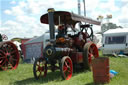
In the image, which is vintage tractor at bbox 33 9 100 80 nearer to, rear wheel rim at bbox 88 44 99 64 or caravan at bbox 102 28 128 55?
rear wheel rim at bbox 88 44 99 64

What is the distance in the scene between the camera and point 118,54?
12.4 m

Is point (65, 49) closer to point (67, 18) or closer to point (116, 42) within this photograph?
point (67, 18)

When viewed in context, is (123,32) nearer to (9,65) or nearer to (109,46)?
(109,46)

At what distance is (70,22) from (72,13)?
4.51 feet

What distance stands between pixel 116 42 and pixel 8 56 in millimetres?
7215

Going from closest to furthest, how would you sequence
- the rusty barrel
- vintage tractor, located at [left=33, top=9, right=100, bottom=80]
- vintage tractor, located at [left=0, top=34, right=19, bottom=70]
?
the rusty barrel, vintage tractor, located at [left=33, top=9, right=100, bottom=80], vintage tractor, located at [left=0, top=34, right=19, bottom=70]

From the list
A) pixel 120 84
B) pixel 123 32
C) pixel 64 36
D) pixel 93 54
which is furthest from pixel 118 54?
pixel 120 84

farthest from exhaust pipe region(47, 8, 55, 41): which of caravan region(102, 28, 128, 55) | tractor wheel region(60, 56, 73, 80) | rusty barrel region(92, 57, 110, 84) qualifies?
caravan region(102, 28, 128, 55)

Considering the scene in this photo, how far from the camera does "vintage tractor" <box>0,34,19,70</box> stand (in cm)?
856

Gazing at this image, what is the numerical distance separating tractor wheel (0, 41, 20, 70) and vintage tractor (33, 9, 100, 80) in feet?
8.31

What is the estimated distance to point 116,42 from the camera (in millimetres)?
12641

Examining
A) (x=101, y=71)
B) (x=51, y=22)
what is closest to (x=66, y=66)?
(x=101, y=71)

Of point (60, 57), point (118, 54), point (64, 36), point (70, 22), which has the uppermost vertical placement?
point (70, 22)

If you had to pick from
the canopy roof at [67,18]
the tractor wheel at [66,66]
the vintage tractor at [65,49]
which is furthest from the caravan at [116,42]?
the tractor wheel at [66,66]
